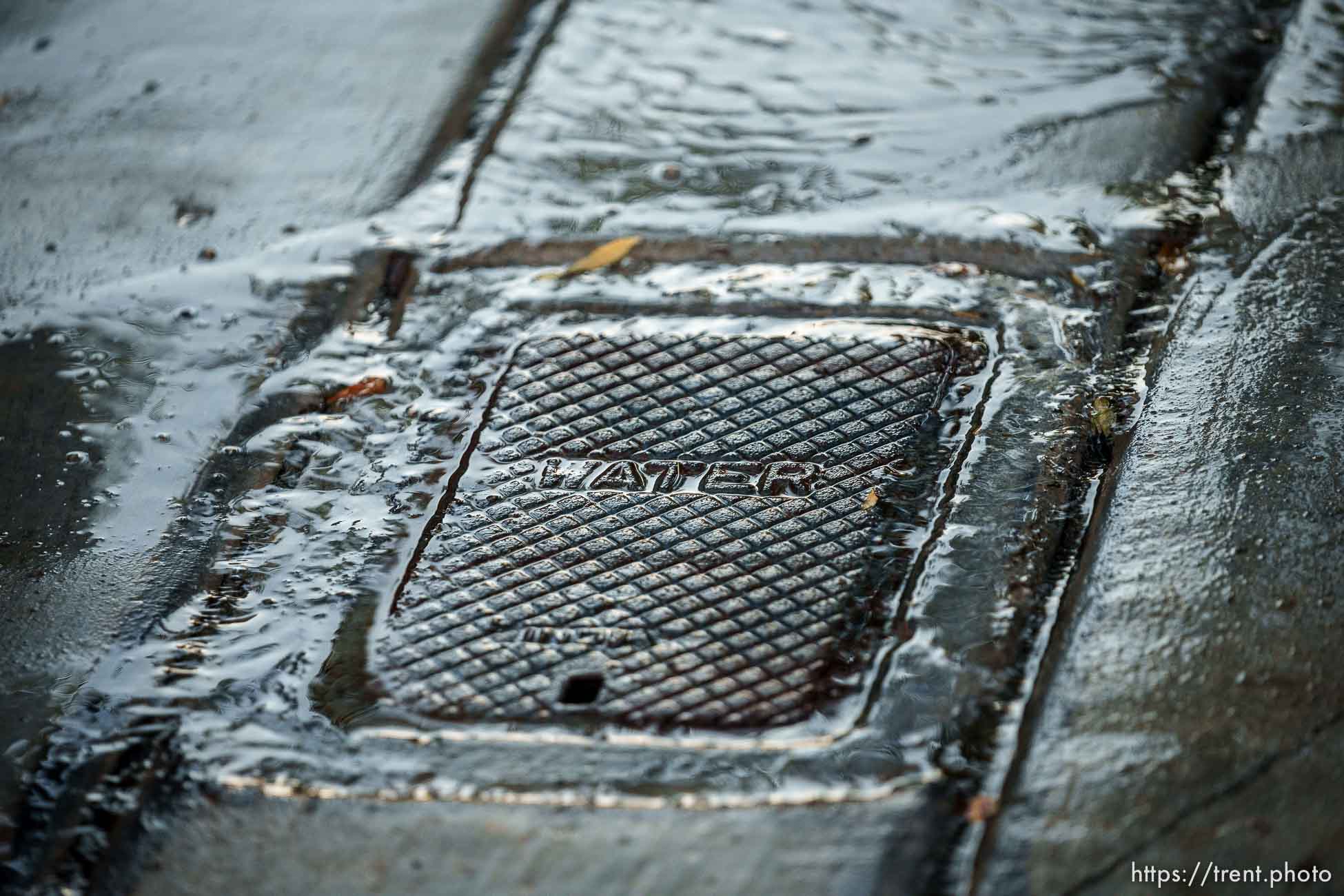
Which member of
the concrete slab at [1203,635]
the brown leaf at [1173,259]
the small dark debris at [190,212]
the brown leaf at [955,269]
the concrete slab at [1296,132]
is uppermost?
the concrete slab at [1296,132]

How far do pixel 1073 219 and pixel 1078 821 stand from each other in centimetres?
137

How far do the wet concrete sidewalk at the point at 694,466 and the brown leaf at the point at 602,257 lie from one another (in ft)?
0.08

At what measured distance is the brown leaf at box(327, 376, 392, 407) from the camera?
2.31m

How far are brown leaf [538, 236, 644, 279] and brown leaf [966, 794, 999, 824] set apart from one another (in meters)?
1.33

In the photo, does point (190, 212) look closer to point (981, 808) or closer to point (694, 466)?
point (694, 466)

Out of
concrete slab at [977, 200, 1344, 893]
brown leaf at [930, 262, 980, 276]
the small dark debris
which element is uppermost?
brown leaf at [930, 262, 980, 276]

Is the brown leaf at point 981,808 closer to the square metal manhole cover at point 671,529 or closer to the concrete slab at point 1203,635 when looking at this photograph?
the concrete slab at point 1203,635

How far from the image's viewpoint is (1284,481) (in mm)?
1939

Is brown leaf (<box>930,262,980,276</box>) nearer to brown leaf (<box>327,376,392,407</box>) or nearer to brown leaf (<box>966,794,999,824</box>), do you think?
brown leaf (<box>327,376,392,407</box>)

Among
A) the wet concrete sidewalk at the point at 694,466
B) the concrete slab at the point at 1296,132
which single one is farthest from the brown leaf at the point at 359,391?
the concrete slab at the point at 1296,132

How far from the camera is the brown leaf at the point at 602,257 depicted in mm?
2557

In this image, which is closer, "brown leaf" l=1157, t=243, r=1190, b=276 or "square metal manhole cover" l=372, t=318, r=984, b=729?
"square metal manhole cover" l=372, t=318, r=984, b=729

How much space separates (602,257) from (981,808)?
1.37m

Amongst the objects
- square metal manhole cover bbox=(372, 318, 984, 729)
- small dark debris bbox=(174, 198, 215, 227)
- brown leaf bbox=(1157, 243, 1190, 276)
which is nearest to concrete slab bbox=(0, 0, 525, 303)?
small dark debris bbox=(174, 198, 215, 227)
